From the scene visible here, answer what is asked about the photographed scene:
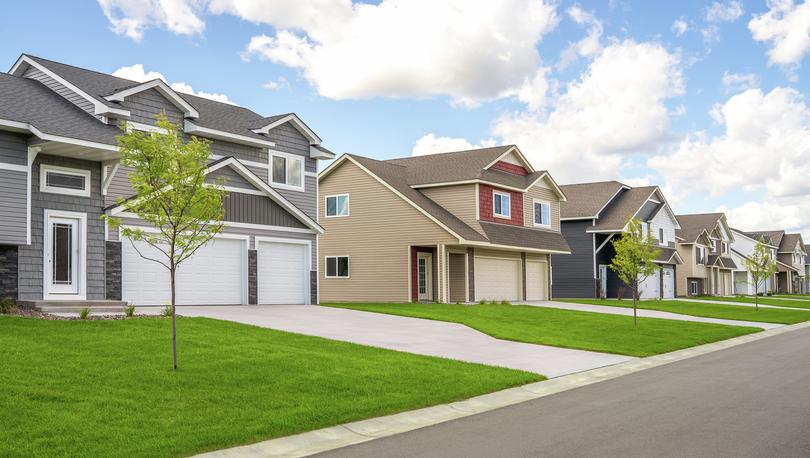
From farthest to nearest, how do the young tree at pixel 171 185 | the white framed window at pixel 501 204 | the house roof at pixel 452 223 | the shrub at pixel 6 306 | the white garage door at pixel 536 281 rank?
1. the white garage door at pixel 536 281
2. the white framed window at pixel 501 204
3. the house roof at pixel 452 223
4. the shrub at pixel 6 306
5. the young tree at pixel 171 185

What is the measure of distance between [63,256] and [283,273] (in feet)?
29.4

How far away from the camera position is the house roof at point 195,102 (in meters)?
25.8

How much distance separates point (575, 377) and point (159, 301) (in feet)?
49.1

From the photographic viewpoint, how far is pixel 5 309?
64.0ft

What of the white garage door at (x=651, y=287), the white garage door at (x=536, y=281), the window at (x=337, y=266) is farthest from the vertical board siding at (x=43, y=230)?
the white garage door at (x=651, y=287)

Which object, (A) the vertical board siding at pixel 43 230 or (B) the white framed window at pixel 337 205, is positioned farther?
(B) the white framed window at pixel 337 205

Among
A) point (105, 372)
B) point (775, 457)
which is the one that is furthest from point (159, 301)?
point (775, 457)

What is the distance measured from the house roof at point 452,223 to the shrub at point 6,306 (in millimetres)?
19807

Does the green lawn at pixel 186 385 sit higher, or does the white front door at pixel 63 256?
the white front door at pixel 63 256

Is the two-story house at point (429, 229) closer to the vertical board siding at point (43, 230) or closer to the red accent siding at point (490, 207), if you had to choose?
the red accent siding at point (490, 207)

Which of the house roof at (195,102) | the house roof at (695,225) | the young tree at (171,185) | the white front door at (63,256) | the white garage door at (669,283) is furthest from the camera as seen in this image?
the house roof at (695,225)

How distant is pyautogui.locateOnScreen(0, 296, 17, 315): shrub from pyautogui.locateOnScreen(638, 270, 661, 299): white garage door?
42.3m

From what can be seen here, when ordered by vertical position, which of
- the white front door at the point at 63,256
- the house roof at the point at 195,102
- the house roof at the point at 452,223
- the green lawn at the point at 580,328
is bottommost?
the green lawn at the point at 580,328

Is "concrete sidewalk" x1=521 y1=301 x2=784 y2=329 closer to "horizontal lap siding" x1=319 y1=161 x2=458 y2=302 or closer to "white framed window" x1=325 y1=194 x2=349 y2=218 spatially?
"horizontal lap siding" x1=319 y1=161 x2=458 y2=302
